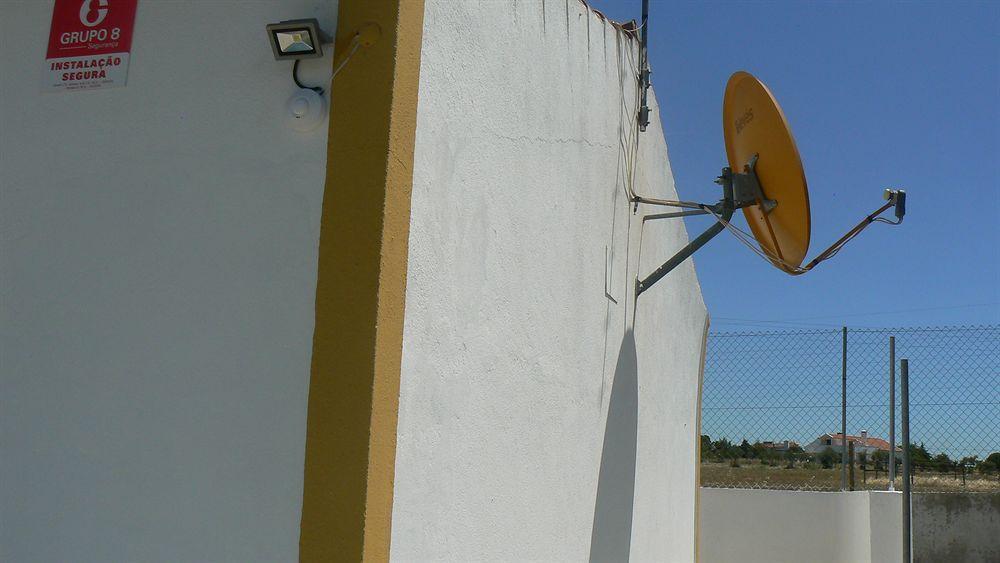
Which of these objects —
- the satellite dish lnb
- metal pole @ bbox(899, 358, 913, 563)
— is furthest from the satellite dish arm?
metal pole @ bbox(899, 358, 913, 563)

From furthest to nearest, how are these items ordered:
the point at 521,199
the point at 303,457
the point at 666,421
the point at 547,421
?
the point at 666,421
the point at 547,421
the point at 521,199
the point at 303,457

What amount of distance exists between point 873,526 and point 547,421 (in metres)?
5.21

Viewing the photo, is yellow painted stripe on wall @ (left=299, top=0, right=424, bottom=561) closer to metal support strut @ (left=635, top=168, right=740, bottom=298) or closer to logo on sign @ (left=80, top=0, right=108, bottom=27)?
logo on sign @ (left=80, top=0, right=108, bottom=27)

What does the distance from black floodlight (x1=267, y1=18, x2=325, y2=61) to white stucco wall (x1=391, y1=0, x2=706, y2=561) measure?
1.05 feet

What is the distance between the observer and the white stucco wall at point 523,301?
2.53 metres

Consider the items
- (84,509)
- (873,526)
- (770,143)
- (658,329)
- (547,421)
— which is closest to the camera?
(84,509)

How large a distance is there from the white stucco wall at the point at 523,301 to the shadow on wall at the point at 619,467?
0.02 metres

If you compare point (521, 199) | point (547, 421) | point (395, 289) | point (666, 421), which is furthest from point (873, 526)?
point (395, 289)

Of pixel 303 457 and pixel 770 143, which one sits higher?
pixel 770 143

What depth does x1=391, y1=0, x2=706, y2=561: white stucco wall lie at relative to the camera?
2527 millimetres

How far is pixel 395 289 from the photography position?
90.1 inches

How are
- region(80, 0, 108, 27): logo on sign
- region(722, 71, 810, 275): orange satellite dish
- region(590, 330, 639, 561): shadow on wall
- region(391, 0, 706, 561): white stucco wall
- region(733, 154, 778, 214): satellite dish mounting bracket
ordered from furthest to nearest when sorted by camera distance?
1. region(733, 154, 778, 214): satellite dish mounting bracket
2. region(590, 330, 639, 561): shadow on wall
3. region(722, 71, 810, 275): orange satellite dish
4. region(80, 0, 108, 27): logo on sign
5. region(391, 0, 706, 561): white stucco wall

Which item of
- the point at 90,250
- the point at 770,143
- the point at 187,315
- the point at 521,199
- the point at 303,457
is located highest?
the point at 770,143

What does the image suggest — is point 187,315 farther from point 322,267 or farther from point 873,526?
point 873,526
